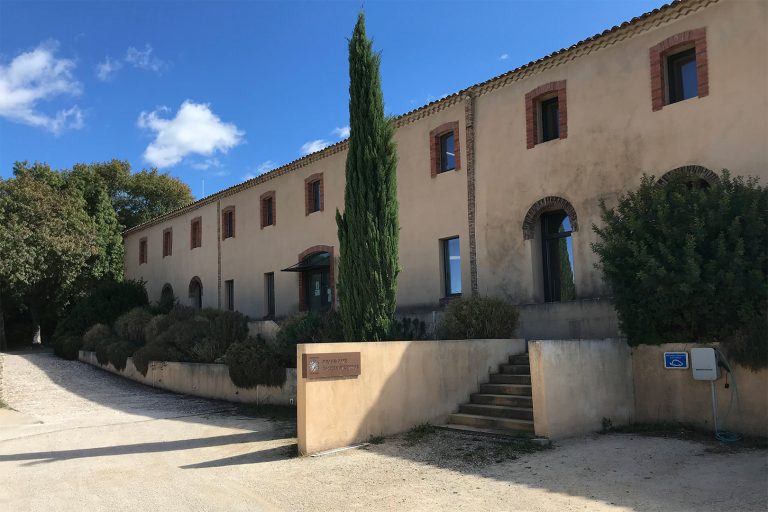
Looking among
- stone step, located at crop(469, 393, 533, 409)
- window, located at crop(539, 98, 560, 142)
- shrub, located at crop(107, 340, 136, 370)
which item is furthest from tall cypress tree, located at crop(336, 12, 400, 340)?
shrub, located at crop(107, 340, 136, 370)

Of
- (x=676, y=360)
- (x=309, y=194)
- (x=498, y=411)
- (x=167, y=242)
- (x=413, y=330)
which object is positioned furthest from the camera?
(x=167, y=242)

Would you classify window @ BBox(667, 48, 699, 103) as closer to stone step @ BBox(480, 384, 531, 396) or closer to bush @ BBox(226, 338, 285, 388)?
stone step @ BBox(480, 384, 531, 396)

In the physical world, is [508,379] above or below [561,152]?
below

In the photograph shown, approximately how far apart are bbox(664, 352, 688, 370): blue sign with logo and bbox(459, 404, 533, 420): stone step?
2219 mm

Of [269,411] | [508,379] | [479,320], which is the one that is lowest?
[269,411]

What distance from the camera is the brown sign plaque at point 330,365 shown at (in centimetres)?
914

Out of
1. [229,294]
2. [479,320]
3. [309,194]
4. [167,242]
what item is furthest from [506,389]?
[167,242]

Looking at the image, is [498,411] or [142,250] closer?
[498,411]

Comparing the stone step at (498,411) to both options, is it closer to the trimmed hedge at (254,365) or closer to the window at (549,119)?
the trimmed hedge at (254,365)

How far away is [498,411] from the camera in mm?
10312

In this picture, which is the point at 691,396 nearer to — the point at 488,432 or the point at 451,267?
the point at 488,432

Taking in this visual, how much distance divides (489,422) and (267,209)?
1690 centimetres

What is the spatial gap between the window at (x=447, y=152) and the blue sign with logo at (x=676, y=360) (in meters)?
8.89

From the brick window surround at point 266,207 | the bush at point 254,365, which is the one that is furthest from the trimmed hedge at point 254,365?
the brick window surround at point 266,207
